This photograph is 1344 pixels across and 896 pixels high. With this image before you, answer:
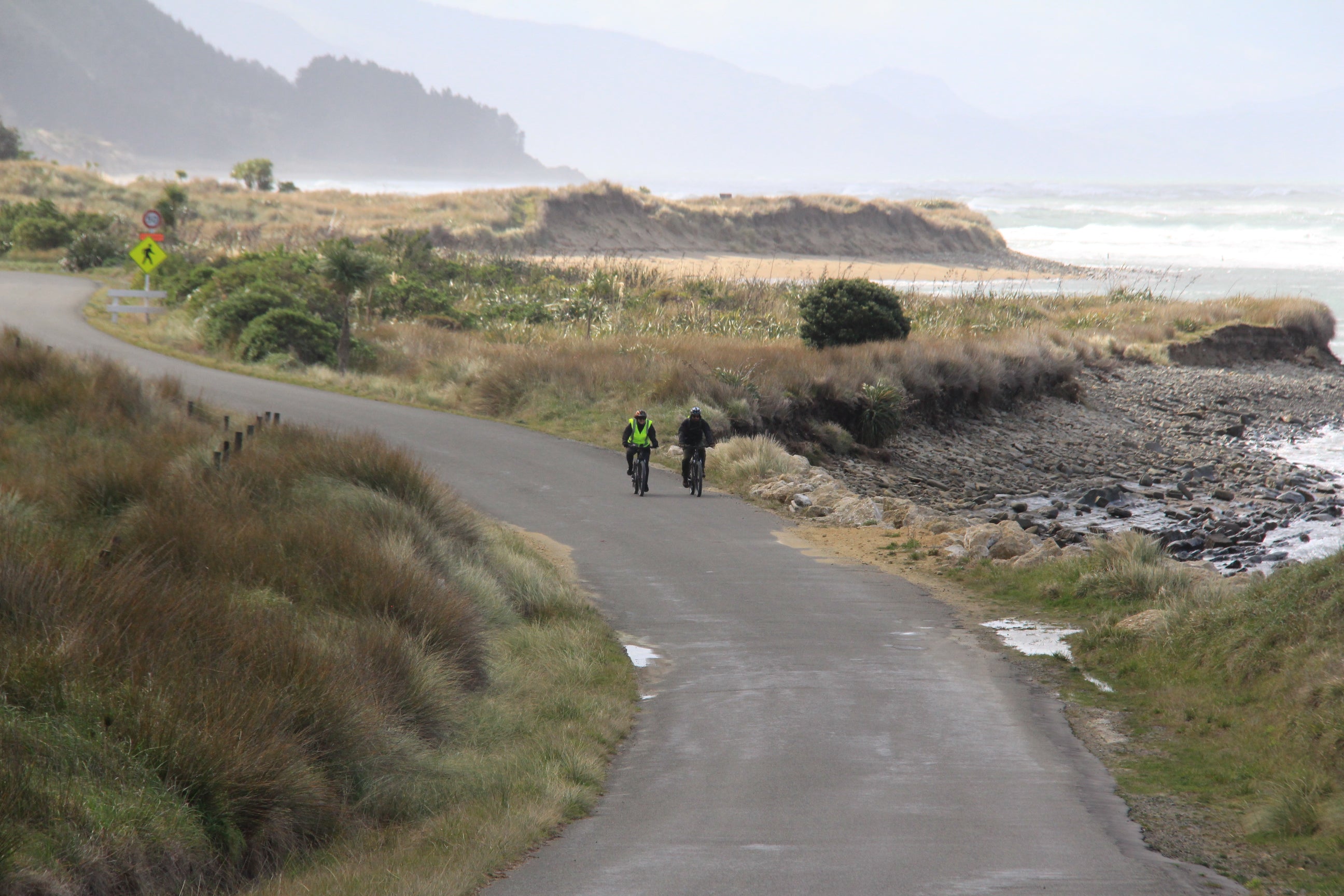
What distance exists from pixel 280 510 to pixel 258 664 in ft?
13.6

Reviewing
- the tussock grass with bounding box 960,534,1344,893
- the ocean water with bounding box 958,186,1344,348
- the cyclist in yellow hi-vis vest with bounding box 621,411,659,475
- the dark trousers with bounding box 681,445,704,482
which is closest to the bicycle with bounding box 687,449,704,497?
the dark trousers with bounding box 681,445,704,482

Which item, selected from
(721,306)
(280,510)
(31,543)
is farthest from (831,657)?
(721,306)

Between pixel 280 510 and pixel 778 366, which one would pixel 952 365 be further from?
pixel 280 510

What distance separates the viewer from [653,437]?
59.7 ft

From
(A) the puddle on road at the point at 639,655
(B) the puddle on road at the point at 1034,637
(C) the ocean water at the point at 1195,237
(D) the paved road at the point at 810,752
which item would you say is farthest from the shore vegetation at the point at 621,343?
(C) the ocean water at the point at 1195,237

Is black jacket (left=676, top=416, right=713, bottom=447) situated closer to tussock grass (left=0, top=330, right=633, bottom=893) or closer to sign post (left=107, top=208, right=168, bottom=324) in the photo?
tussock grass (left=0, top=330, right=633, bottom=893)

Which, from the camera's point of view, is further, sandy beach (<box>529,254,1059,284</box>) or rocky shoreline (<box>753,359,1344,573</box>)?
sandy beach (<box>529,254,1059,284</box>)

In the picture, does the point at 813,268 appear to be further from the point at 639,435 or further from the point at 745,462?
the point at 639,435

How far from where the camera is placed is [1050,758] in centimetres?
823

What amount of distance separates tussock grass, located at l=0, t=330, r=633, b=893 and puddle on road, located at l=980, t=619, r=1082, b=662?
4.25 m

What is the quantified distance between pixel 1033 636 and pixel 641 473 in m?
8.11

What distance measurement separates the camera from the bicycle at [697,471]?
736 inches

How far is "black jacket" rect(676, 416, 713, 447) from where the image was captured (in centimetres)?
1822

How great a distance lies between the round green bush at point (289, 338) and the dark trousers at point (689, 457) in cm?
1437
